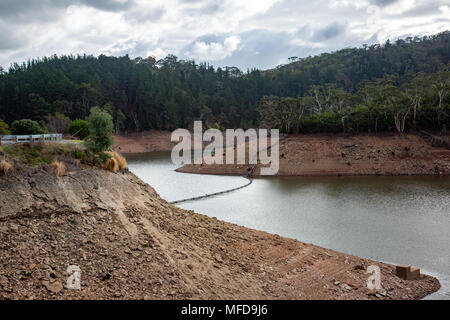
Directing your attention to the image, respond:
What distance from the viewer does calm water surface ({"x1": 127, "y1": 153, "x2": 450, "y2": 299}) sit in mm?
16406

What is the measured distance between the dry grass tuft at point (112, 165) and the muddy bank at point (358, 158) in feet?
88.3

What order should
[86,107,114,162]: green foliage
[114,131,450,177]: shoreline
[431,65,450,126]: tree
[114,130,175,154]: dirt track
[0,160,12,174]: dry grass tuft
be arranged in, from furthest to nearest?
[114,130,175,154]: dirt track → [431,65,450,126]: tree → [114,131,450,177]: shoreline → [86,107,114,162]: green foliage → [0,160,12,174]: dry grass tuft

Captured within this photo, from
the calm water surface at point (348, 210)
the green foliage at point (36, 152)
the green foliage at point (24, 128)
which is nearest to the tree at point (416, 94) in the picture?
the calm water surface at point (348, 210)

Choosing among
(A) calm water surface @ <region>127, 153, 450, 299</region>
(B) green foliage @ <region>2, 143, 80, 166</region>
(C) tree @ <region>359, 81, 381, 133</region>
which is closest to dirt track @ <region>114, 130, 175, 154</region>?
(A) calm water surface @ <region>127, 153, 450, 299</region>

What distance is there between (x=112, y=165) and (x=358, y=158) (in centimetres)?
3100

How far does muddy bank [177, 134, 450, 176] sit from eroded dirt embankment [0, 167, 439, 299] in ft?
84.9

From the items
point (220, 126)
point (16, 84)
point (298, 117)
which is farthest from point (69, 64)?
point (298, 117)

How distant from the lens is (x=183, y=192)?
1216 inches

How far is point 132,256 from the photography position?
1061 centimetres

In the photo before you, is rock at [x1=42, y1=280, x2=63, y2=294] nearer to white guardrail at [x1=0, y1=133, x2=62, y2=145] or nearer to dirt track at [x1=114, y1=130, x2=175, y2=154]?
white guardrail at [x1=0, y1=133, x2=62, y2=145]

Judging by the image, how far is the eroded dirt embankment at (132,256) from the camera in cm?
952

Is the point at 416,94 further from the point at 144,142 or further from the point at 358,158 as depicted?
the point at 144,142

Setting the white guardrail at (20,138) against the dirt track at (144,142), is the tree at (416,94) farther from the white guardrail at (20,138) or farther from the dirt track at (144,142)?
the white guardrail at (20,138)
